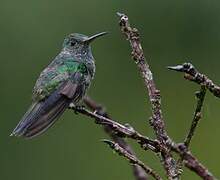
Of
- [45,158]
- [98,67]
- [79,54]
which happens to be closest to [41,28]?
[98,67]

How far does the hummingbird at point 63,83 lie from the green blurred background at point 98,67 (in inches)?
132

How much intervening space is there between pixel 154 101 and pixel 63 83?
3195 millimetres

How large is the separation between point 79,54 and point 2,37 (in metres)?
5.46

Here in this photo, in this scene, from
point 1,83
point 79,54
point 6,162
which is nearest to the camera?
point 79,54

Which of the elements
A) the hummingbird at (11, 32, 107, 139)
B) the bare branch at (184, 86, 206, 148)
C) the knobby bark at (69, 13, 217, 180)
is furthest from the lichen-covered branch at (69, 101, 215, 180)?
the hummingbird at (11, 32, 107, 139)

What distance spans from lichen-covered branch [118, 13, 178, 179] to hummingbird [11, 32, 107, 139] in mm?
1844

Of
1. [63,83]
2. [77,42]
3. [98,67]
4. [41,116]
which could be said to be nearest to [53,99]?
[63,83]

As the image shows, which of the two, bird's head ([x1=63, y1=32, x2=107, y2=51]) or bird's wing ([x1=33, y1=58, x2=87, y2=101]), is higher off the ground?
bird's head ([x1=63, y1=32, x2=107, y2=51])

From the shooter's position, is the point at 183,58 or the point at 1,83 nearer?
the point at 183,58

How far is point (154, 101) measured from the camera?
169 cm

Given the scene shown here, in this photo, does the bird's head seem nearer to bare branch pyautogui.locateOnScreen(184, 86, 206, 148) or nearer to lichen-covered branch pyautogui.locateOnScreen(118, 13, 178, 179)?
lichen-covered branch pyautogui.locateOnScreen(118, 13, 178, 179)

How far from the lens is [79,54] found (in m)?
5.38

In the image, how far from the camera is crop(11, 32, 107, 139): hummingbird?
13.4 feet

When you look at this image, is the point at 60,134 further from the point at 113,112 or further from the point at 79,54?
the point at 79,54
